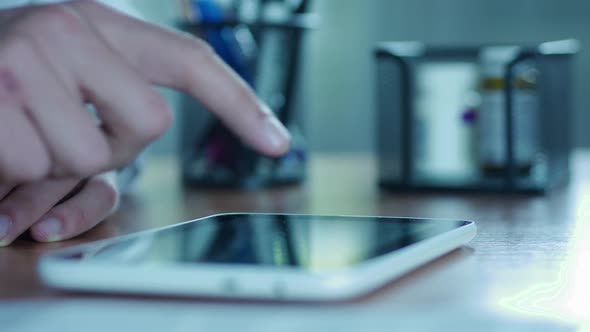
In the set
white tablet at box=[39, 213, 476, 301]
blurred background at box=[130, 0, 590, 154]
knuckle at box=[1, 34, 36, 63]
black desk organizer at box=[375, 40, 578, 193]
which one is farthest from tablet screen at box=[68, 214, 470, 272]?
blurred background at box=[130, 0, 590, 154]

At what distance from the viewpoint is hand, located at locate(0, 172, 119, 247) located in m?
0.47

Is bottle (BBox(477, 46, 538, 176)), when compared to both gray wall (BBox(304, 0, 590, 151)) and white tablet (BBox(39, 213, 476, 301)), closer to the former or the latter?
white tablet (BBox(39, 213, 476, 301))

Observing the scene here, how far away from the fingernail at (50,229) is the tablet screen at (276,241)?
97 millimetres

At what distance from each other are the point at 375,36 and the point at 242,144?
1.11 metres

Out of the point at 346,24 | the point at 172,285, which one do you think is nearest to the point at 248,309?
the point at 172,285

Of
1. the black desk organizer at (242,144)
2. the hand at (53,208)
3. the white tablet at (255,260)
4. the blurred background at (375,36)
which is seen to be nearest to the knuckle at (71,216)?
the hand at (53,208)

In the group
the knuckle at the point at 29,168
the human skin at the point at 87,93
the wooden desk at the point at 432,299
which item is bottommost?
the wooden desk at the point at 432,299

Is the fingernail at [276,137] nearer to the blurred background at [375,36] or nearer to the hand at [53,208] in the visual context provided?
the hand at [53,208]

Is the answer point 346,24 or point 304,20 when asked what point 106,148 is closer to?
point 304,20

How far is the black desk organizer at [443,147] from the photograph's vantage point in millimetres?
771

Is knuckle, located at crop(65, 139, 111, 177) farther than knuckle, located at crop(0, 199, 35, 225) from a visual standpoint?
No

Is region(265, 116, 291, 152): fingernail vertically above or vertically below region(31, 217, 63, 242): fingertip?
above

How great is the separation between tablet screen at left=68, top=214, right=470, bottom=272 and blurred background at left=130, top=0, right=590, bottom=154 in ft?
4.22

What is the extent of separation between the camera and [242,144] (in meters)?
0.85
